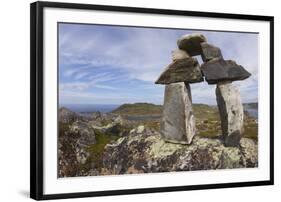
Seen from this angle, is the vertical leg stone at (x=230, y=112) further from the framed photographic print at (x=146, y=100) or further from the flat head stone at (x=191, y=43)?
the flat head stone at (x=191, y=43)

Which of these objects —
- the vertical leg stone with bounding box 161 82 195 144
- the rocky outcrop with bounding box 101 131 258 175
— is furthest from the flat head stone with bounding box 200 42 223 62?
the rocky outcrop with bounding box 101 131 258 175

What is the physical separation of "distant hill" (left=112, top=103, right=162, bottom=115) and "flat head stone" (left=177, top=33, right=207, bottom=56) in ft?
1.72

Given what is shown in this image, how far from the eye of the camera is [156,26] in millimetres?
5996

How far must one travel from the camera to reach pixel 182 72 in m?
6.11

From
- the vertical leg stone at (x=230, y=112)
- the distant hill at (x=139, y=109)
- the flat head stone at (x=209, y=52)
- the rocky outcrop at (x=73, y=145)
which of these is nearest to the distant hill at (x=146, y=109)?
the distant hill at (x=139, y=109)

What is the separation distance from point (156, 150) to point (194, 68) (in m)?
0.74

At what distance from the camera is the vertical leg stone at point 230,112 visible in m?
6.28

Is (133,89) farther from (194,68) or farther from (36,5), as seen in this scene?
(36,5)

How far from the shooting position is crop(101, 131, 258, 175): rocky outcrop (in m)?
5.86

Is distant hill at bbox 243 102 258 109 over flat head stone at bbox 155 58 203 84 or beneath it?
beneath

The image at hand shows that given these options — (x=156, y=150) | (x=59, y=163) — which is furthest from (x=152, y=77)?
(x=59, y=163)

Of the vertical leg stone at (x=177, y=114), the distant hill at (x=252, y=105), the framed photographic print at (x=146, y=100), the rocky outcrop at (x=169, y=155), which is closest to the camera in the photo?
the framed photographic print at (x=146, y=100)

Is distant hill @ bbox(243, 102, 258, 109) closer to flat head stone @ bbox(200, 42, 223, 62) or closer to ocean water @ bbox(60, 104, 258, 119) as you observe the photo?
flat head stone @ bbox(200, 42, 223, 62)

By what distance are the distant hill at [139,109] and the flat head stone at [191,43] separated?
1.72 ft
